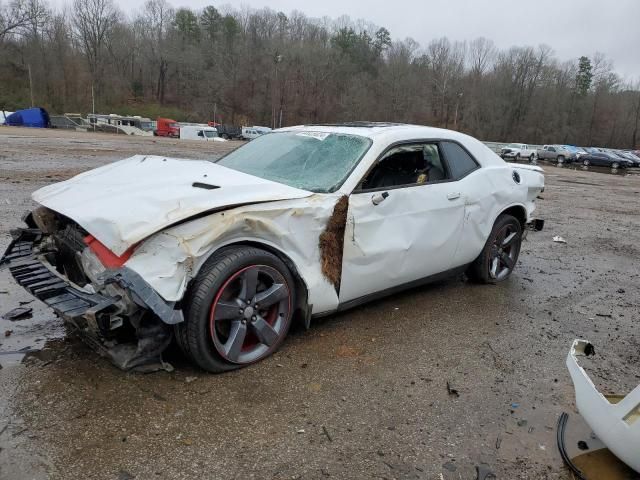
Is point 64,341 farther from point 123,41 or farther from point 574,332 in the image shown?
point 123,41

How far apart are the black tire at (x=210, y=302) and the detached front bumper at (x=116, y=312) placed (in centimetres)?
16

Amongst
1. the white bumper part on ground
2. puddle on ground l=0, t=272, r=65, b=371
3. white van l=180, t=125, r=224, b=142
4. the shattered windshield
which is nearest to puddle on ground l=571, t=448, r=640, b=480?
the white bumper part on ground

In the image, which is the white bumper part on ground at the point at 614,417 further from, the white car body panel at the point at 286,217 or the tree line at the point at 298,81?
the tree line at the point at 298,81

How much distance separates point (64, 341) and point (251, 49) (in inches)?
3942

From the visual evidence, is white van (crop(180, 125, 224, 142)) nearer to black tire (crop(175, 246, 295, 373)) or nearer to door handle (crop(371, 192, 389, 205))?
door handle (crop(371, 192, 389, 205))

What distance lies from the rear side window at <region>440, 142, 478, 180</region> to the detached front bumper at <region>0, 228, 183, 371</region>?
2.91m

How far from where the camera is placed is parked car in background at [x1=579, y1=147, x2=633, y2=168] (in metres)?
39.1

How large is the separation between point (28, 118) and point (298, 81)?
5293 cm

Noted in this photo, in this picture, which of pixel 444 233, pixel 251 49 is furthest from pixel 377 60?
pixel 444 233

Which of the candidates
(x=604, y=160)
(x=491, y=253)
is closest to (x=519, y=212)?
(x=491, y=253)

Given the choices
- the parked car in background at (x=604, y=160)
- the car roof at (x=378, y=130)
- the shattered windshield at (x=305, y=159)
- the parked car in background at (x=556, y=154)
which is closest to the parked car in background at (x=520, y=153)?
the parked car in background at (x=556, y=154)

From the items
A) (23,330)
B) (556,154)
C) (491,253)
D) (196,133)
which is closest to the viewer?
(23,330)

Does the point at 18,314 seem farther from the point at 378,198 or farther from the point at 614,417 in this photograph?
the point at 614,417

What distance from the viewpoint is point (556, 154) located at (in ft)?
137
